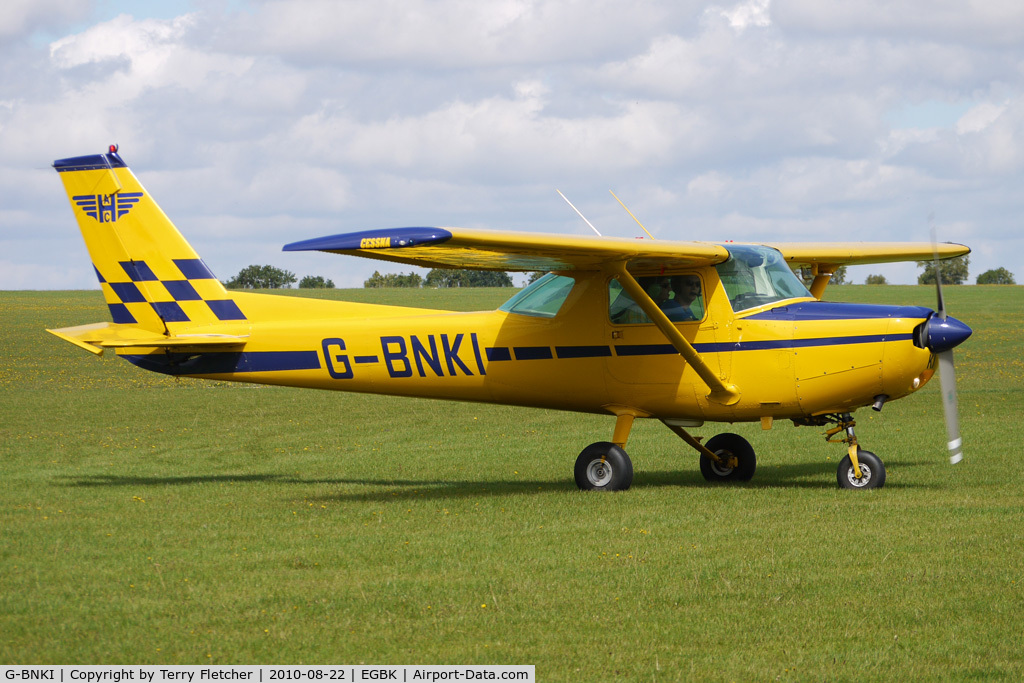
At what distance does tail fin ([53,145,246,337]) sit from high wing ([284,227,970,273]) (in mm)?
3699

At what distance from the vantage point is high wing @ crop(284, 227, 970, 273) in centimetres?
1009

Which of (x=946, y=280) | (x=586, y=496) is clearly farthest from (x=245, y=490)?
(x=946, y=280)

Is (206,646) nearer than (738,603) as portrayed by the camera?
Yes

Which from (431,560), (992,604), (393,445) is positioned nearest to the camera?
(992,604)

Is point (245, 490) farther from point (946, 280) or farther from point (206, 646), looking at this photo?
point (946, 280)

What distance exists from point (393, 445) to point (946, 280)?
118607 mm

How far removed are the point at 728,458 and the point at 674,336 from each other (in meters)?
2.55

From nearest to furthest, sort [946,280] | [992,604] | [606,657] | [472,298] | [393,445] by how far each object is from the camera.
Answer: [606,657] → [992,604] → [393,445] → [472,298] → [946,280]

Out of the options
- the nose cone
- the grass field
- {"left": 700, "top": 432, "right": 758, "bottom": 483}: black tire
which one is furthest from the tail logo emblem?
the nose cone

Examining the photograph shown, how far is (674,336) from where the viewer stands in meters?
12.0

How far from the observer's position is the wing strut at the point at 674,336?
12000mm

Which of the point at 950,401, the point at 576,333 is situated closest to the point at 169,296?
the point at 576,333

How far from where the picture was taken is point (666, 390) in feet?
41.5

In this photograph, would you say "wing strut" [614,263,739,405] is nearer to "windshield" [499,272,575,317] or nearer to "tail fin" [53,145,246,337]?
"windshield" [499,272,575,317]
